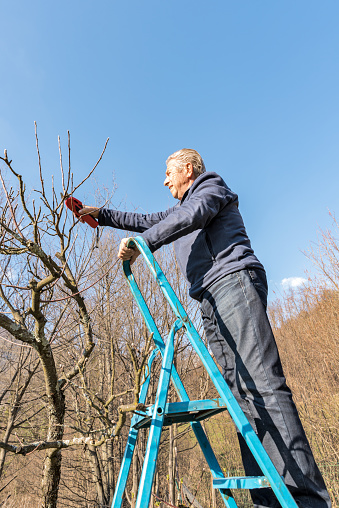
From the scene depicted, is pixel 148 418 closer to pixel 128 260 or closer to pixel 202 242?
pixel 128 260

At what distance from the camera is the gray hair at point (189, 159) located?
77.7 inches

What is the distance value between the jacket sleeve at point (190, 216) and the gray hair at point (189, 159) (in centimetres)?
38

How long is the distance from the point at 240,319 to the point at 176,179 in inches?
36.8

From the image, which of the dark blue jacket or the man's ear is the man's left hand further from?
the man's ear

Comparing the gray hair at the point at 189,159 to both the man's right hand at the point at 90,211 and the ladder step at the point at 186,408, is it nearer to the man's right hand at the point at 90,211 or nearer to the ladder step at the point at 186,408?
the man's right hand at the point at 90,211

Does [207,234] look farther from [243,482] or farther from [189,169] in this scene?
[243,482]

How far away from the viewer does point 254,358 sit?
1.33 m

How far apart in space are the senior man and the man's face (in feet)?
0.92

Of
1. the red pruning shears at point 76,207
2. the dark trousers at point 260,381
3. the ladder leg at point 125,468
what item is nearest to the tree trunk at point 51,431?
the red pruning shears at point 76,207

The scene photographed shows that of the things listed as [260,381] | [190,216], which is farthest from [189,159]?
[260,381]

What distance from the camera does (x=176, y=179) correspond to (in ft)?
6.47

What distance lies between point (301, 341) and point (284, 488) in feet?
37.2

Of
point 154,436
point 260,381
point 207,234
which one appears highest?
point 207,234

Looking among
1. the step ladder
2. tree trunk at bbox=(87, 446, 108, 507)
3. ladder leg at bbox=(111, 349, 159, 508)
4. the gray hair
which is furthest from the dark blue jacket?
tree trunk at bbox=(87, 446, 108, 507)
